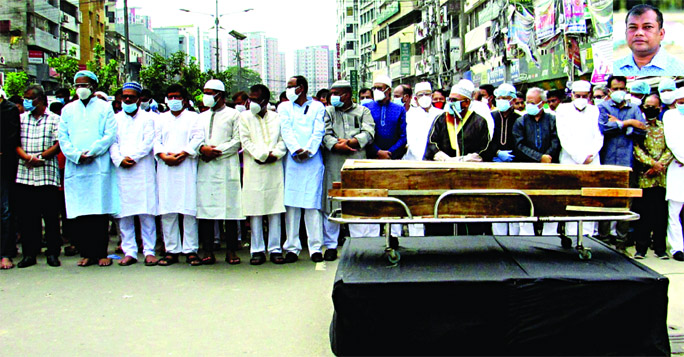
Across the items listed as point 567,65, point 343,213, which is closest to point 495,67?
point 567,65

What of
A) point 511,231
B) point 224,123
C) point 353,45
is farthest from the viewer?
point 353,45

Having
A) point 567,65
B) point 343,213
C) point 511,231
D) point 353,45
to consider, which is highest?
point 353,45

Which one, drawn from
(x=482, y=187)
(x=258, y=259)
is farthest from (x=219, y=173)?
(x=482, y=187)

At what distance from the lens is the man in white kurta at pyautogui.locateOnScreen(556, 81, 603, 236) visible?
8164 millimetres

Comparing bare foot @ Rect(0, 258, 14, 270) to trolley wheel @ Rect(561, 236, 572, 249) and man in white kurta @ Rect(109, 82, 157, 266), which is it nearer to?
man in white kurta @ Rect(109, 82, 157, 266)

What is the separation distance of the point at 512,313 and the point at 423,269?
53cm

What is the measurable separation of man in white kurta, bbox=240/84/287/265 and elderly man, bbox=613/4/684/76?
6.26m

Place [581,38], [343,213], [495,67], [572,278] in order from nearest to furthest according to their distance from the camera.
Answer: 1. [572,278]
2. [343,213]
3. [581,38]
4. [495,67]

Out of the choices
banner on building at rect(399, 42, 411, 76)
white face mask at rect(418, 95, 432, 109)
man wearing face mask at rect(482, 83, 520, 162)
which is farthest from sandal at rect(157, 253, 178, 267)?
banner on building at rect(399, 42, 411, 76)

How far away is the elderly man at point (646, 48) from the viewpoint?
10.7 meters

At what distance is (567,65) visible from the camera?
24.9 metres

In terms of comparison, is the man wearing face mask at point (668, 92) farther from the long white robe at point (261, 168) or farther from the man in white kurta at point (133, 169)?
the man in white kurta at point (133, 169)

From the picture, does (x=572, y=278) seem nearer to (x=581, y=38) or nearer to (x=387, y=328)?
(x=387, y=328)

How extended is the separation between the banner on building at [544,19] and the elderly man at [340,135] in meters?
21.1
